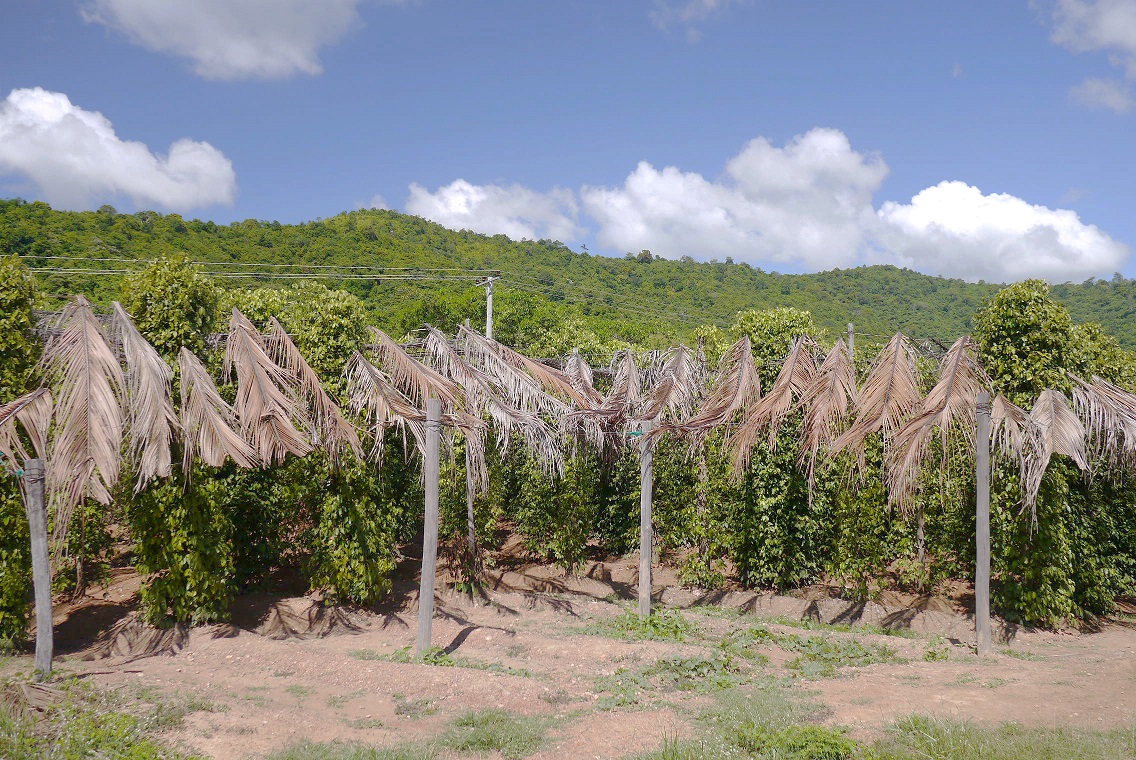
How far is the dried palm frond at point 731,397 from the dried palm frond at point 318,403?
4.33 metres

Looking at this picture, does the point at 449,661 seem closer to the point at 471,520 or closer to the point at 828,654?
the point at 471,520

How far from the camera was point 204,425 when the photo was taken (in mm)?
7605

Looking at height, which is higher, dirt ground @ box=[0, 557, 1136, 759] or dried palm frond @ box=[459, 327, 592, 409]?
dried palm frond @ box=[459, 327, 592, 409]

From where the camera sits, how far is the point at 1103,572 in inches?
372

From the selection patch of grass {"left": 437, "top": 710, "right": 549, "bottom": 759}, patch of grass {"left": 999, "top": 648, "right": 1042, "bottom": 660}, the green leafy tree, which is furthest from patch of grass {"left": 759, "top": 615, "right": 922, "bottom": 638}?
the green leafy tree

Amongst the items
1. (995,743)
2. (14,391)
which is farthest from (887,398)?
(14,391)

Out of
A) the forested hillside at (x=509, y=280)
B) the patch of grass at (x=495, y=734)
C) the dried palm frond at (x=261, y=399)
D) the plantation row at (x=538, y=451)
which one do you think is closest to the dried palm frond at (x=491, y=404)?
the plantation row at (x=538, y=451)

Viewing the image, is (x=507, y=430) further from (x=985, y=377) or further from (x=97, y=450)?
(x=985, y=377)

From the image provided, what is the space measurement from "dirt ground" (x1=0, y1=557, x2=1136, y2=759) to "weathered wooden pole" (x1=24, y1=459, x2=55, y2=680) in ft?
1.50

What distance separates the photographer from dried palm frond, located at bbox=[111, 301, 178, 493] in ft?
24.0

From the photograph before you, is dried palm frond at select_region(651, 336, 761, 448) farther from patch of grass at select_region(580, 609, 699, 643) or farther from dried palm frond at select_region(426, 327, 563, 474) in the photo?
patch of grass at select_region(580, 609, 699, 643)

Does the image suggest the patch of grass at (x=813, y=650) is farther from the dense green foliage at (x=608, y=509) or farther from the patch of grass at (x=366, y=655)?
the patch of grass at (x=366, y=655)

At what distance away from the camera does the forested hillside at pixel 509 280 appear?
89.4 feet

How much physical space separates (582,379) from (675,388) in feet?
6.63
